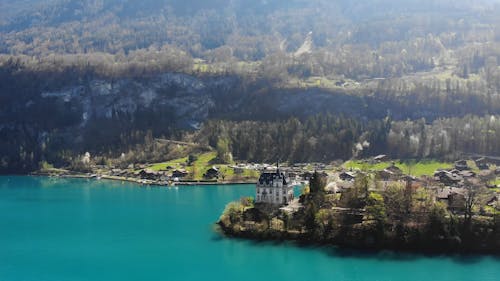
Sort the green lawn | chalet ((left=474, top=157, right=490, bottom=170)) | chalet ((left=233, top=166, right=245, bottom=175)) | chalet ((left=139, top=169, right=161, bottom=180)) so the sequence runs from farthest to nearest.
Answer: the green lawn
chalet ((left=139, top=169, right=161, bottom=180))
chalet ((left=233, top=166, right=245, bottom=175))
chalet ((left=474, top=157, right=490, bottom=170))

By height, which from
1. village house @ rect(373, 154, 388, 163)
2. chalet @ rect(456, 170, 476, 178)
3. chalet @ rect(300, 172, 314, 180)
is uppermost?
chalet @ rect(456, 170, 476, 178)

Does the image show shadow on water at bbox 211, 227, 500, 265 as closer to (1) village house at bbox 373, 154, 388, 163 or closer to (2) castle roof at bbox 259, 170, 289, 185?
(2) castle roof at bbox 259, 170, 289, 185

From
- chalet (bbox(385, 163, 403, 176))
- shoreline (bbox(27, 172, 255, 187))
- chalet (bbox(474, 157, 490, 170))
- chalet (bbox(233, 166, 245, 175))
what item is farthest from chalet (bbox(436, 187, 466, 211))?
chalet (bbox(233, 166, 245, 175))

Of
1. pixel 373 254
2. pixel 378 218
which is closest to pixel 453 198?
pixel 378 218

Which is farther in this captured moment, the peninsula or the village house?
the village house

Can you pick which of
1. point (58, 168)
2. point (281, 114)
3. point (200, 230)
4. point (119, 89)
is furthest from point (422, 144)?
point (119, 89)

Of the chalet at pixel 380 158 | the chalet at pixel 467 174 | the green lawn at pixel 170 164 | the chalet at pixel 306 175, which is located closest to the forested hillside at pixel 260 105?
the chalet at pixel 380 158

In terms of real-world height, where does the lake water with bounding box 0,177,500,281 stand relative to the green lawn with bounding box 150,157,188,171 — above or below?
above
